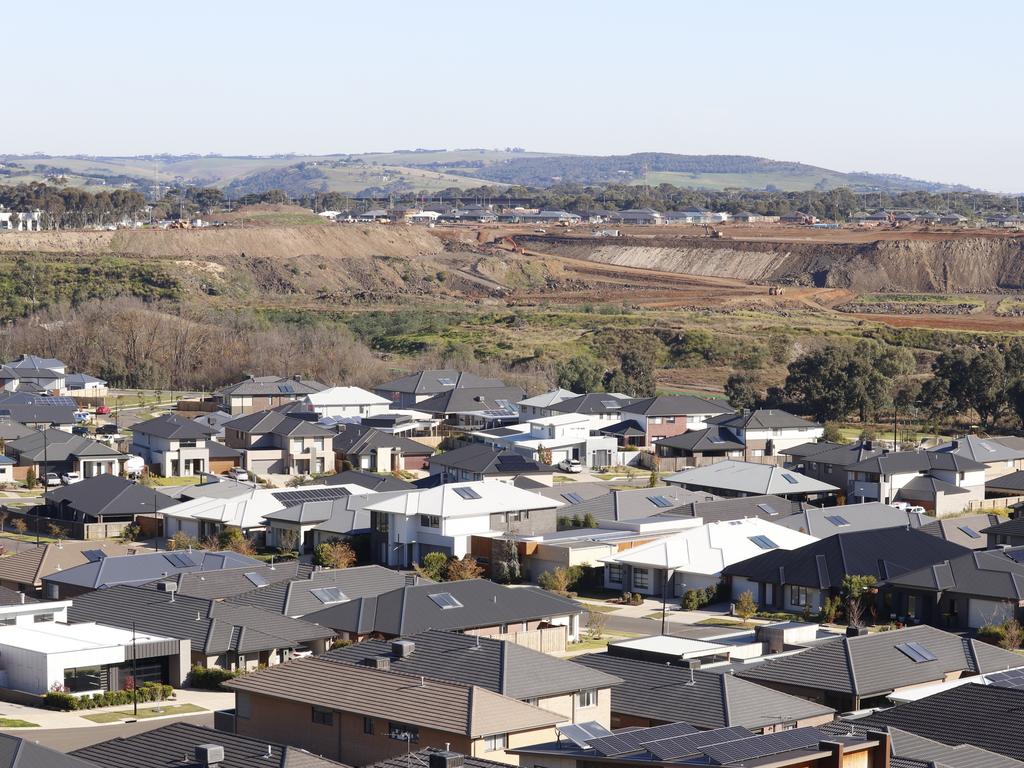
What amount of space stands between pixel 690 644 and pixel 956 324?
85427 mm

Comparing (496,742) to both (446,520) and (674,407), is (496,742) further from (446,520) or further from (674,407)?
(674,407)

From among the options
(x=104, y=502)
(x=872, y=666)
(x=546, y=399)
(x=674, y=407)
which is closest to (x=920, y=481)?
(x=674, y=407)

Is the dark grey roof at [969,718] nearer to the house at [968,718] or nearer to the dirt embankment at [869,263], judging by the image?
the house at [968,718]

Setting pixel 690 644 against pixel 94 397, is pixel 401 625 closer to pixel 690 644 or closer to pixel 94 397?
pixel 690 644

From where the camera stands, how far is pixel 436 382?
8150 cm

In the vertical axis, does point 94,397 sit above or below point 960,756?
below

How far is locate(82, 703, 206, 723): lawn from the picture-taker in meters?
30.6

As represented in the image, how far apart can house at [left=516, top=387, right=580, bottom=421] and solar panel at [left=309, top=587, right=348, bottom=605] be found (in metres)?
36.2

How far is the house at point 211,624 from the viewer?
3378 cm

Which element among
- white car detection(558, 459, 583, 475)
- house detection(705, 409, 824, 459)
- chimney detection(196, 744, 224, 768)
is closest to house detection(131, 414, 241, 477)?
white car detection(558, 459, 583, 475)

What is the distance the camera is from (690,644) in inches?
1238

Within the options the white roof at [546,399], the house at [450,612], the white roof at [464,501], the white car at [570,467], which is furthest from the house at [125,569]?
the white roof at [546,399]

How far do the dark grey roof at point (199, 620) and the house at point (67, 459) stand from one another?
26.8 meters

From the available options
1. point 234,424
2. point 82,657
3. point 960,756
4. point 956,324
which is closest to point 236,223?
point 956,324
